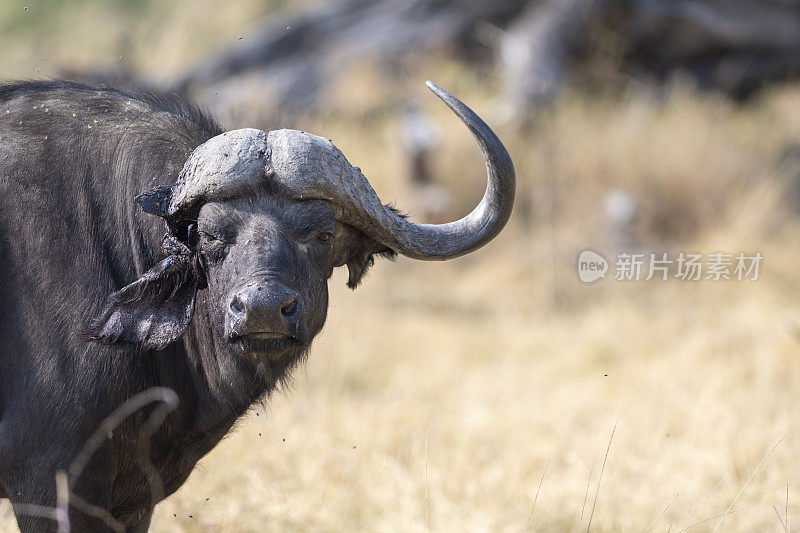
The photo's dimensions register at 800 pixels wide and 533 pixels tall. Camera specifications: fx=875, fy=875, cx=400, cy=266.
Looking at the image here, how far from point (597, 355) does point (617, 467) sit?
217 cm

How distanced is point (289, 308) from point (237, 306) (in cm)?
15

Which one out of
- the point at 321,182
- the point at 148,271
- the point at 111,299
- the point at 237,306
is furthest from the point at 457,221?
the point at 111,299

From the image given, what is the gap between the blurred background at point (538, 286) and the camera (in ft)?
14.1

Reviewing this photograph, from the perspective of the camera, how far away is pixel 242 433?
4.85 meters

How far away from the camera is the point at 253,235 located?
2.60 meters

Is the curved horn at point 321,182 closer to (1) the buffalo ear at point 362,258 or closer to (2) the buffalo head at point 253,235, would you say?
(2) the buffalo head at point 253,235

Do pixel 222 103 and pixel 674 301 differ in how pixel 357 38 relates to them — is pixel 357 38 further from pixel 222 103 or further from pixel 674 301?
pixel 674 301

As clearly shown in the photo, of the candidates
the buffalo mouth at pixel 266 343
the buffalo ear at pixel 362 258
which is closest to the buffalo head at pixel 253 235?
the buffalo mouth at pixel 266 343

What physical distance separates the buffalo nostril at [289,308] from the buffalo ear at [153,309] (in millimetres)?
427

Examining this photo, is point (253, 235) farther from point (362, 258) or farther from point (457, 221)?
point (457, 221)

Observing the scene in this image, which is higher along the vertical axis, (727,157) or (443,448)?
(443,448)

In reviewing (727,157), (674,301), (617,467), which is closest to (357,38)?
(727,157)

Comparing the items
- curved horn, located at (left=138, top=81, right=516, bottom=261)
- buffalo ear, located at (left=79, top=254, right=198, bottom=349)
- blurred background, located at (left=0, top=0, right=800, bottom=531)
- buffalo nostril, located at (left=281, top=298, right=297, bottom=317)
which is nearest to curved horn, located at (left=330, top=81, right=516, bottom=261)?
curved horn, located at (left=138, top=81, right=516, bottom=261)

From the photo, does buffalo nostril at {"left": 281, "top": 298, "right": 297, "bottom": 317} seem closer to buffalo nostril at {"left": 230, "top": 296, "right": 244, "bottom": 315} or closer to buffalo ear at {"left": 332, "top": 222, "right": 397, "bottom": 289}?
buffalo nostril at {"left": 230, "top": 296, "right": 244, "bottom": 315}
